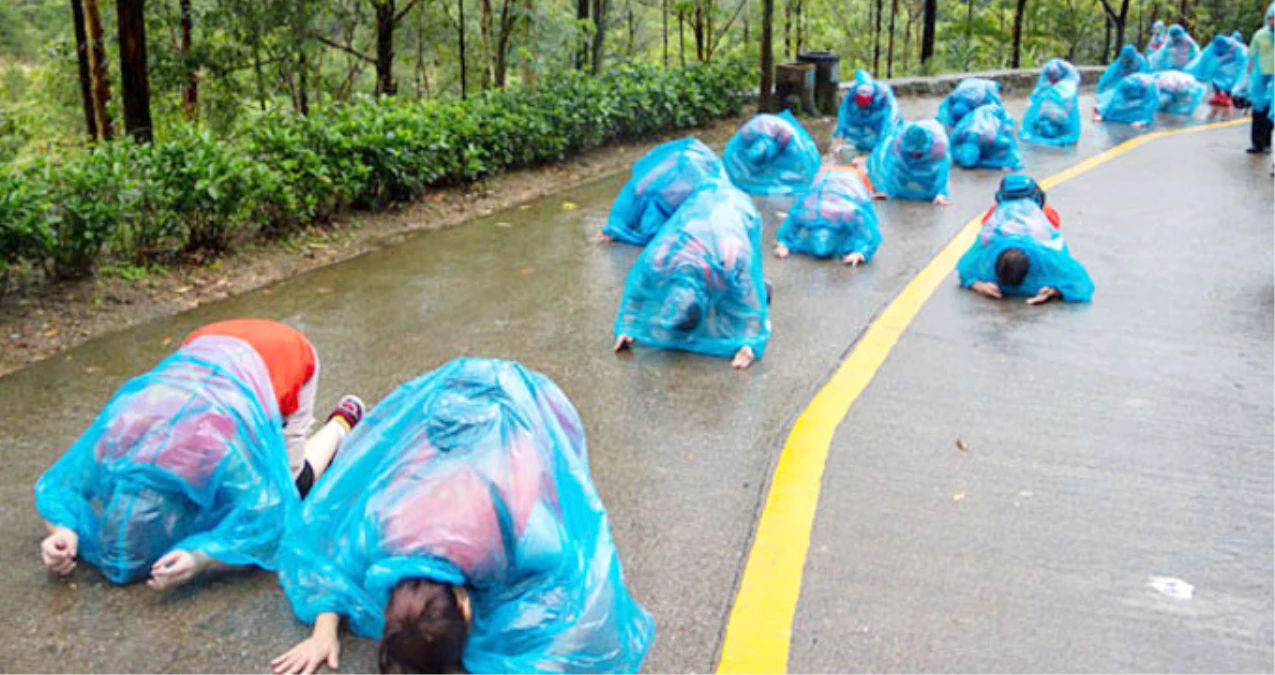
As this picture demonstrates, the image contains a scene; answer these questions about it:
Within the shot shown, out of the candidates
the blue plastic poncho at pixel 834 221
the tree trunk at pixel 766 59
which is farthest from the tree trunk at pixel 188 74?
the tree trunk at pixel 766 59

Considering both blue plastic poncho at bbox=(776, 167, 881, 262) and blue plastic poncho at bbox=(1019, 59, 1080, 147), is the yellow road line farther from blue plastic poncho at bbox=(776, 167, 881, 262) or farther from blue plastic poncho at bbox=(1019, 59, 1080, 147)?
blue plastic poncho at bbox=(1019, 59, 1080, 147)

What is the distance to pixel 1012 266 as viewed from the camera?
6520mm

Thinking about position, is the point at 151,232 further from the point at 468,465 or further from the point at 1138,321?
A: the point at 1138,321

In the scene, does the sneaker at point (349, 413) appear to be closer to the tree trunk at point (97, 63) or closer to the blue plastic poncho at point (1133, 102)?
the tree trunk at point (97, 63)

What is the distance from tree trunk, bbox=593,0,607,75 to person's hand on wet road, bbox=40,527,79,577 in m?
10.4

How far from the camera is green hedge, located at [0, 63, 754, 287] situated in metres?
5.77

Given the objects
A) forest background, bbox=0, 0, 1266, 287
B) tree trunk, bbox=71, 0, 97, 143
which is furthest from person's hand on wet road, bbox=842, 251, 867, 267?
tree trunk, bbox=71, 0, 97, 143

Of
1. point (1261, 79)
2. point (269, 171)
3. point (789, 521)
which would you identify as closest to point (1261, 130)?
point (1261, 79)

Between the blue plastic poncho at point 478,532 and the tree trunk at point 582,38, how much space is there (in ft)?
31.9

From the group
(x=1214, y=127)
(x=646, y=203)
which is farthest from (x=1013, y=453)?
(x=1214, y=127)

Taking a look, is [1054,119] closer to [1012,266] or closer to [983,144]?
[983,144]

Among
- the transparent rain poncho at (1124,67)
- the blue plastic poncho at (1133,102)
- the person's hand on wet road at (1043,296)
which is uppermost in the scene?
the transparent rain poncho at (1124,67)

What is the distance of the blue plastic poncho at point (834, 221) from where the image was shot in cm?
740

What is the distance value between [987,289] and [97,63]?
924 cm
